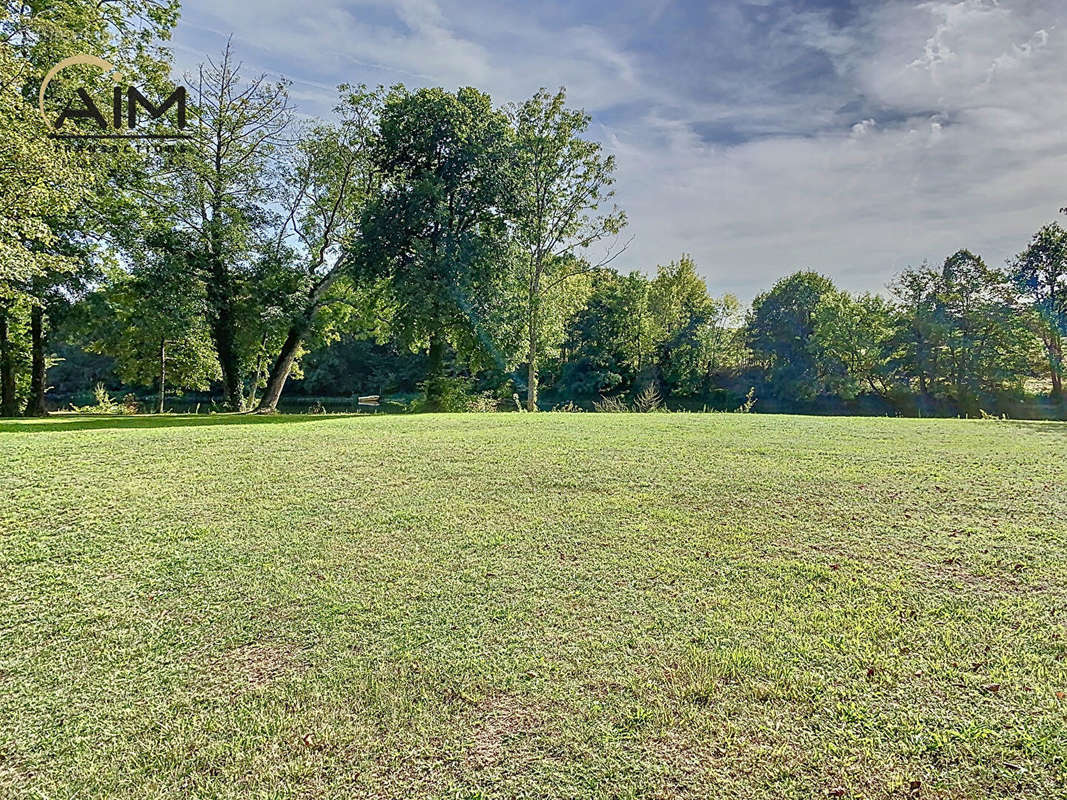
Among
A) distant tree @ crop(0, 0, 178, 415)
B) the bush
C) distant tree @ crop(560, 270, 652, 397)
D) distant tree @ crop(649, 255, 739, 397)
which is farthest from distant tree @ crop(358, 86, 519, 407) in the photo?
distant tree @ crop(649, 255, 739, 397)

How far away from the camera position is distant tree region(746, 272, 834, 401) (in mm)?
28938

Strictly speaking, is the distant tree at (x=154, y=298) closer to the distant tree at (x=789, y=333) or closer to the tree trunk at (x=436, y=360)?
the tree trunk at (x=436, y=360)

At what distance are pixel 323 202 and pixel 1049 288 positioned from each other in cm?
3260

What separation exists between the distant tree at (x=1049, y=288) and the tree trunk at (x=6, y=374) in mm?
38561

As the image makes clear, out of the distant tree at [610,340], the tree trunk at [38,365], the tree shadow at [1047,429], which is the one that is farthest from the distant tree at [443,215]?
the distant tree at [610,340]

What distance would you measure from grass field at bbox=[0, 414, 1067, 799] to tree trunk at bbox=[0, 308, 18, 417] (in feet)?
41.7

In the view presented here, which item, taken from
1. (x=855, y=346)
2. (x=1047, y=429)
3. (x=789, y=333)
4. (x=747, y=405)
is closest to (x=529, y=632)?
(x=1047, y=429)

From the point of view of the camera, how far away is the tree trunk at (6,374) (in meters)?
14.2

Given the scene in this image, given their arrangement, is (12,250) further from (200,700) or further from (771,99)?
(771,99)

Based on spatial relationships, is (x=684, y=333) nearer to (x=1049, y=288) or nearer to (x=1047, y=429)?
(x=1049, y=288)

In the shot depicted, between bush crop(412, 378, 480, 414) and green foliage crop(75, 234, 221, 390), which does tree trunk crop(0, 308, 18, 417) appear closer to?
green foliage crop(75, 234, 221, 390)

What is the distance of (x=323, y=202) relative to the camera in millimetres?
16562

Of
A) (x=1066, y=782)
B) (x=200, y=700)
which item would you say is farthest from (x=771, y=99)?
(x=200, y=700)

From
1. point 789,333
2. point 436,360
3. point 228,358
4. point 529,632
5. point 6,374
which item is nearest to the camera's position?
point 529,632
